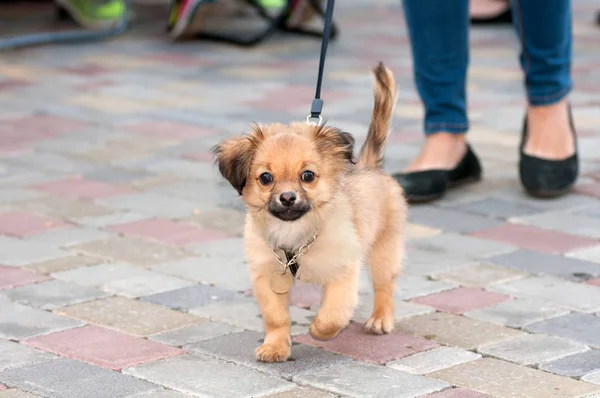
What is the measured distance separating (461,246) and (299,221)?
4.46 feet

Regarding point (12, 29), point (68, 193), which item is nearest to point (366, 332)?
point (68, 193)

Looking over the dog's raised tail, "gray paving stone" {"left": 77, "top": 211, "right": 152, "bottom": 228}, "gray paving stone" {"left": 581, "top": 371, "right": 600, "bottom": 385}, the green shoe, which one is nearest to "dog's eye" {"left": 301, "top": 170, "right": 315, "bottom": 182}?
the dog's raised tail

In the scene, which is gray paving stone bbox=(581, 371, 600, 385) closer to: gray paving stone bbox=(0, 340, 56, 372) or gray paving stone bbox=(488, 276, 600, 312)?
gray paving stone bbox=(488, 276, 600, 312)

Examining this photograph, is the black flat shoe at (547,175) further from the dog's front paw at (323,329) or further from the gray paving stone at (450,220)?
the dog's front paw at (323,329)

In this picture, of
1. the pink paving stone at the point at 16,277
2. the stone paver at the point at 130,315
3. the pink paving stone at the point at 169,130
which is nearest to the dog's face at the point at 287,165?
the stone paver at the point at 130,315

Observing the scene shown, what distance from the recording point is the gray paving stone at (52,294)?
12.8 ft

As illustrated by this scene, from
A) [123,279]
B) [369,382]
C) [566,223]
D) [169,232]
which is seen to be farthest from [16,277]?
[566,223]

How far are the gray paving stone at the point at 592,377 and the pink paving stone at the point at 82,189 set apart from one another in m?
2.70

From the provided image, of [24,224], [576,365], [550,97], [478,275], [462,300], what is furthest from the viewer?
[550,97]

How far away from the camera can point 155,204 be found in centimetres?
521

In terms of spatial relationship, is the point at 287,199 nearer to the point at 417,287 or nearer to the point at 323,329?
the point at 323,329

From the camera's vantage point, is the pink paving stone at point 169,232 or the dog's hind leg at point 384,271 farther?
the pink paving stone at point 169,232

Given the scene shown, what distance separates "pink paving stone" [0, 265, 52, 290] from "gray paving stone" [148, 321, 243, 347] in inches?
28.6

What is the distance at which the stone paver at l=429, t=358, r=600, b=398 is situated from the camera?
10.3ft
